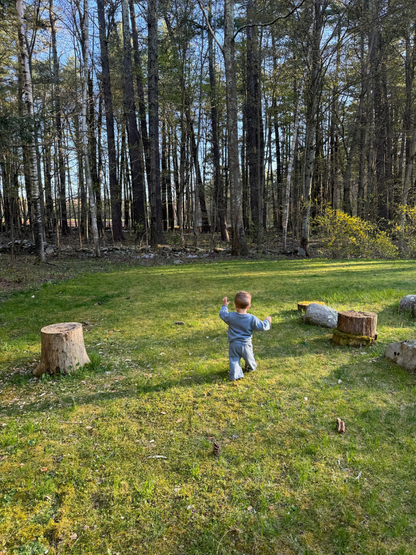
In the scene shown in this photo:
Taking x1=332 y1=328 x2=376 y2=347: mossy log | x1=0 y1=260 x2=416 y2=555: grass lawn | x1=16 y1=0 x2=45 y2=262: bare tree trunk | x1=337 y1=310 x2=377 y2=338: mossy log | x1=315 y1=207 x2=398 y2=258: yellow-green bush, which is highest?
x1=16 y1=0 x2=45 y2=262: bare tree trunk

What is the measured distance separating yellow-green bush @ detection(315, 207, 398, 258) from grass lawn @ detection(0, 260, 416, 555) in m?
9.41

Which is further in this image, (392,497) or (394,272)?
(394,272)

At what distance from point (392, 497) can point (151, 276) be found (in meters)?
9.61

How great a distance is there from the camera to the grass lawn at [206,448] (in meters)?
2.05

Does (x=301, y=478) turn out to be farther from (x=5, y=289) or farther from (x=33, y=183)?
(x=33, y=183)

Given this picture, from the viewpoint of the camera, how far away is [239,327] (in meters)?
3.94

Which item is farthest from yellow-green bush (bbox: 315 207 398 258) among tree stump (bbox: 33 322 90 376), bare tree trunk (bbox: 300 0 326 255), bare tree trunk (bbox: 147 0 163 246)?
tree stump (bbox: 33 322 90 376)

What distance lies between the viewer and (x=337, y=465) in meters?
2.60

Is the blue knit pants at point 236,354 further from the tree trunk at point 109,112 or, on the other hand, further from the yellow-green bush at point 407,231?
the tree trunk at point 109,112

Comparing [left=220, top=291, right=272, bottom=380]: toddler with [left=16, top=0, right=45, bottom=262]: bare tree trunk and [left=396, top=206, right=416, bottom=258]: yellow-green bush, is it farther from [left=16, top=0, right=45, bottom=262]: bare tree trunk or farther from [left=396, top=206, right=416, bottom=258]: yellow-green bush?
[left=396, top=206, right=416, bottom=258]: yellow-green bush

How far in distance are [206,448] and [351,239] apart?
1347 cm

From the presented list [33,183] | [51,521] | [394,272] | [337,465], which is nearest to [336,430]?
[337,465]

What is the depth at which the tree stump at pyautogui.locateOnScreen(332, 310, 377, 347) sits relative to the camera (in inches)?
190

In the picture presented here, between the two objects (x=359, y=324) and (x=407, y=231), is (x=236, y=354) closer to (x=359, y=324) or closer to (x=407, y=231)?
(x=359, y=324)
